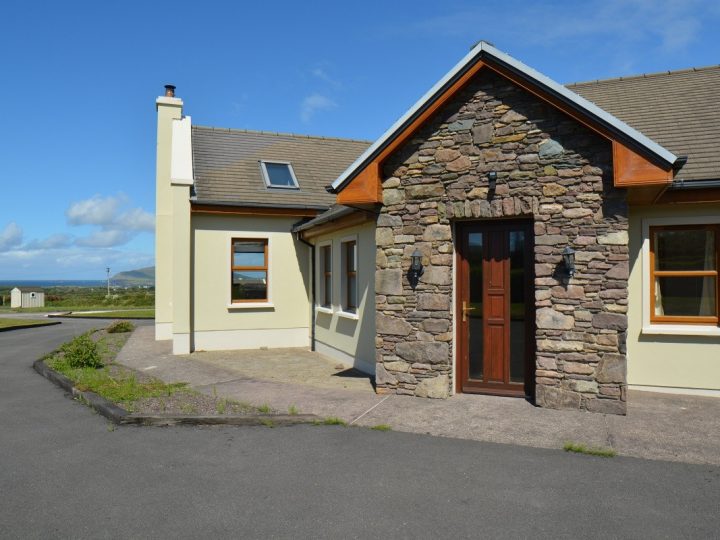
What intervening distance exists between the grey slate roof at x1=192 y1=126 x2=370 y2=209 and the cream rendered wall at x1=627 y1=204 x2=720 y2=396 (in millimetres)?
8561

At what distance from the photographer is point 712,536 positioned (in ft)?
13.3

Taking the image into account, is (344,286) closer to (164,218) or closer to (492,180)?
(492,180)

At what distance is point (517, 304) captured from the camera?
324 inches

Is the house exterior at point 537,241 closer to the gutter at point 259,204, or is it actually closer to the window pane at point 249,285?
the gutter at point 259,204

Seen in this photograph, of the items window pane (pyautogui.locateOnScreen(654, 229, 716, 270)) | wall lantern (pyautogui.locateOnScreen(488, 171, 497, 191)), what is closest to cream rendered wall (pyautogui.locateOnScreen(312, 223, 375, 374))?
wall lantern (pyautogui.locateOnScreen(488, 171, 497, 191))

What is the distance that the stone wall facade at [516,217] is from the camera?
7367 millimetres

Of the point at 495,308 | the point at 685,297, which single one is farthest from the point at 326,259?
the point at 685,297

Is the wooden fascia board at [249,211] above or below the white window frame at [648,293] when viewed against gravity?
above

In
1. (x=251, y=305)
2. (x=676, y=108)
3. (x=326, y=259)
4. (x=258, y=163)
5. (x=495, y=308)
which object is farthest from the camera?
(x=258, y=163)

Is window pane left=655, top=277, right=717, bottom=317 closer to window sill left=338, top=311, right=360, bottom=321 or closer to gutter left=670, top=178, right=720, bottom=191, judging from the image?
gutter left=670, top=178, right=720, bottom=191

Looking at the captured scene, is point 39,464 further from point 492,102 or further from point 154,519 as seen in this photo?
point 492,102

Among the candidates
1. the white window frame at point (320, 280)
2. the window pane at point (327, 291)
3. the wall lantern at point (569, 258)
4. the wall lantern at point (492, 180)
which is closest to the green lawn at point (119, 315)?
the white window frame at point (320, 280)

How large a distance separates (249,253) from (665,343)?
404 inches

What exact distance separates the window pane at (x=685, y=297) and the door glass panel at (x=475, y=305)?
119 inches
